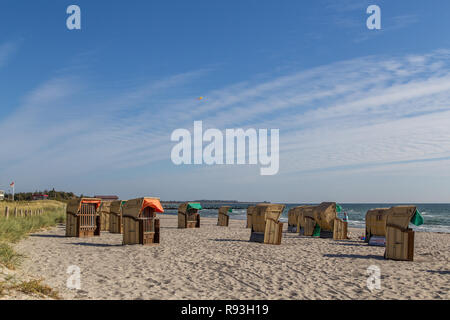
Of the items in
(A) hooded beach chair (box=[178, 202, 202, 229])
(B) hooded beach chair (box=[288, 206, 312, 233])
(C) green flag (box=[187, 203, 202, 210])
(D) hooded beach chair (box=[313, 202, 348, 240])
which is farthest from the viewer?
A: (A) hooded beach chair (box=[178, 202, 202, 229])

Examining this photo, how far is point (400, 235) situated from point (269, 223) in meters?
5.21

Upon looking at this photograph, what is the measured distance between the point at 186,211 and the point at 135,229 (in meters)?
9.95

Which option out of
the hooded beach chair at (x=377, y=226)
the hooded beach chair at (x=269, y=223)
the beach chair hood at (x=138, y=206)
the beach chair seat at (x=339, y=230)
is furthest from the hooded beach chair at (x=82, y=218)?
the hooded beach chair at (x=377, y=226)

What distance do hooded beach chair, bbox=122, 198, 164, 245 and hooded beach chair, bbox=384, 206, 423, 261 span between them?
25.4 feet

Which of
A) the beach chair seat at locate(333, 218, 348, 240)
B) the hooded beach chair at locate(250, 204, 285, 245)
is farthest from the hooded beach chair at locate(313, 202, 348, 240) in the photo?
the hooded beach chair at locate(250, 204, 285, 245)

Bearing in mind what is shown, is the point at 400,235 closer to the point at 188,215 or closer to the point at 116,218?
the point at 116,218

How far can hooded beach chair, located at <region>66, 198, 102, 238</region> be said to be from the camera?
650 inches

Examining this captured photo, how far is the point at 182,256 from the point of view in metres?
11.4

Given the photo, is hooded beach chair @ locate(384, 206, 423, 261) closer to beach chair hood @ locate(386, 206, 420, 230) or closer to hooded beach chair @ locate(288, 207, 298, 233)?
beach chair hood @ locate(386, 206, 420, 230)

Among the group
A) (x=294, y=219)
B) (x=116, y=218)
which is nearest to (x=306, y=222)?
(x=294, y=219)

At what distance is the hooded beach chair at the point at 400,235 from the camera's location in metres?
11.3

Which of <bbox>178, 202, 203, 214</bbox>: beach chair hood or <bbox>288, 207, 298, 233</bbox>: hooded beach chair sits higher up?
<bbox>178, 202, 203, 214</bbox>: beach chair hood

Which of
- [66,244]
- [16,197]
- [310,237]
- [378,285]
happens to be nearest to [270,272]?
[378,285]
